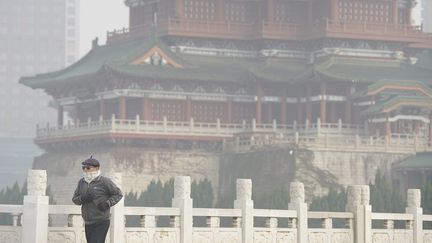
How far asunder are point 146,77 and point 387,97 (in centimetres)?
1199

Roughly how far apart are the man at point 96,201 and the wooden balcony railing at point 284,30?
2101 inches

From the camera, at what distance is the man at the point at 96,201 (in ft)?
87.1

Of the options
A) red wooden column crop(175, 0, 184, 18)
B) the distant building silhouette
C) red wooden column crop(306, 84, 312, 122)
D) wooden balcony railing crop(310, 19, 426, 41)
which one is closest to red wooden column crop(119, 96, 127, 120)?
red wooden column crop(175, 0, 184, 18)

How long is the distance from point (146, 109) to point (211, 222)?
38553 millimetres

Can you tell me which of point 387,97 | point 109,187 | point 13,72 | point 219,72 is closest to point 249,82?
point 219,72

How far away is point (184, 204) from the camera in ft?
119

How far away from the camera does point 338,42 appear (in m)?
81.2

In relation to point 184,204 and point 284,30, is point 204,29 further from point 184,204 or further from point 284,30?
point 184,204

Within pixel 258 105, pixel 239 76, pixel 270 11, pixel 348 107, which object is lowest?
pixel 348 107

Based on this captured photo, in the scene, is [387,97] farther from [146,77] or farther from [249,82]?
[146,77]

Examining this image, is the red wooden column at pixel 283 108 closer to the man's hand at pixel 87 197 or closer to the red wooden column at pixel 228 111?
the red wooden column at pixel 228 111

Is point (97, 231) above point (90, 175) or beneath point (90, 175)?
beneath

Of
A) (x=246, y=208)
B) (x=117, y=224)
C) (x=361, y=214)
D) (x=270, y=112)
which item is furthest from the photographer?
(x=270, y=112)

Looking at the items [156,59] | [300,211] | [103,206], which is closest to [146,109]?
[156,59]
